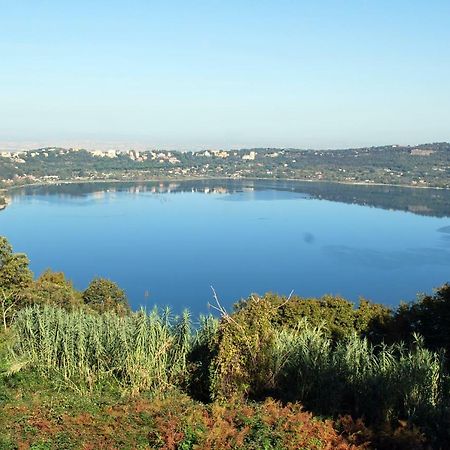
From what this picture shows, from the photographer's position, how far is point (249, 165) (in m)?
149

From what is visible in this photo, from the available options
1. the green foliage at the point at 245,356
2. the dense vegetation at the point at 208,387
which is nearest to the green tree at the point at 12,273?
the dense vegetation at the point at 208,387

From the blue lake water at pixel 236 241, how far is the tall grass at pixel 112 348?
24.5 metres

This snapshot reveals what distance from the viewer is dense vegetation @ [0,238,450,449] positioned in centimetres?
433

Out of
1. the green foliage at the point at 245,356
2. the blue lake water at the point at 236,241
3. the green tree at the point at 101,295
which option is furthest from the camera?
the blue lake water at the point at 236,241

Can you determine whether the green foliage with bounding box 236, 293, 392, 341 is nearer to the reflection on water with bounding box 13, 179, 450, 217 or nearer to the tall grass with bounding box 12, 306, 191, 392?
the tall grass with bounding box 12, 306, 191, 392

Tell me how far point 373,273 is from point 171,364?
38.6 metres

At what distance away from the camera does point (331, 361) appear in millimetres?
6285

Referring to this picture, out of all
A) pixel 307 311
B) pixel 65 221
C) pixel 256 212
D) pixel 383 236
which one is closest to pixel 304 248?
pixel 383 236

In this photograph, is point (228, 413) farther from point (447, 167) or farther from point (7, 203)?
point (447, 167)

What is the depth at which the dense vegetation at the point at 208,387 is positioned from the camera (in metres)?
4.33

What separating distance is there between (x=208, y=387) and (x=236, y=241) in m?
52.0

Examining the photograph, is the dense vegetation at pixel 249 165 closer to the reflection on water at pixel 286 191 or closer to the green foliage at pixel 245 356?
the reflection on water at pixel 286 191

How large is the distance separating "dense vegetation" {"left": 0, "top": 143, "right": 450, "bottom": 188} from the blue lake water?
18.7 metres

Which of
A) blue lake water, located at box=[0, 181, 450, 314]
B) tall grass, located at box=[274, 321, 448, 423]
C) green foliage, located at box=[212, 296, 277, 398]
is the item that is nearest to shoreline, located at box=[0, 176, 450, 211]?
blue lake water, located at box=[0, 181, 450, 314]
